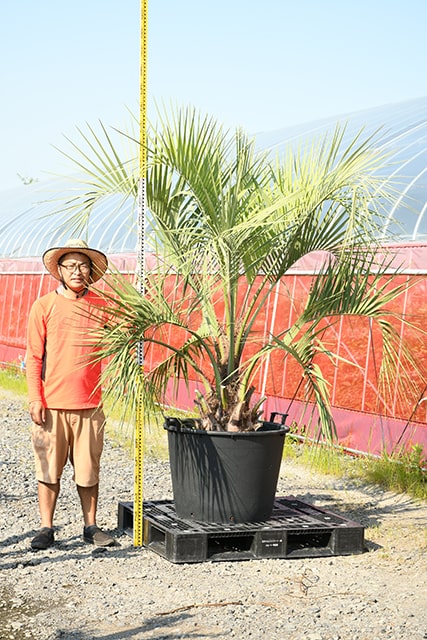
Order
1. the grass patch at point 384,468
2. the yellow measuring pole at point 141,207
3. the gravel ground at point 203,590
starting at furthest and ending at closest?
the grass patch at point 384,468
the yellow measuring pole at point 141,207
the gravel ground at point 203,590

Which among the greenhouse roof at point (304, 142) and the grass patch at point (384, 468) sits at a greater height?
the greenhouse roof at point (304, 142)

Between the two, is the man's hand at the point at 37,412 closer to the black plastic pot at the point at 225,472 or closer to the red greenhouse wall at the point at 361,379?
the black plastic pot at the point at 225,472

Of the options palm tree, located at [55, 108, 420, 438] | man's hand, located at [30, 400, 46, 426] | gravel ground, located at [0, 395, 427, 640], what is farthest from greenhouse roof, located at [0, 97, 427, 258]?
gravel ground, located at [0, 395, 427, 640]

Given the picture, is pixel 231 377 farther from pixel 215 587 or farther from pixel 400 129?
pixel 400 129

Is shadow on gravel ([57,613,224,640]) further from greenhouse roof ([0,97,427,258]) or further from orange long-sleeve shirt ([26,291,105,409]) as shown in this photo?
greenhouse roof ([0,97,427,258])

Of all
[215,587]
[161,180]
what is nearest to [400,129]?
[161,180]

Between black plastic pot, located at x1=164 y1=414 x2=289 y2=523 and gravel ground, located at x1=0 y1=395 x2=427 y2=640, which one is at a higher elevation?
black plastic pot, located at x1=164 y1=414 x2=289 y2=523

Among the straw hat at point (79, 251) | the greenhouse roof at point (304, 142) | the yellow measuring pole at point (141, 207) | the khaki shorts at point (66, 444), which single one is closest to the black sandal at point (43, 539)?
the khaki shorts at point (66, 444)

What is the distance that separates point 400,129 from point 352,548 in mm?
8536

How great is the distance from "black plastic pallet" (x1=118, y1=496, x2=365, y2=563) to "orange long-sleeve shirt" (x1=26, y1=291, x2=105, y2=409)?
0.85 meters

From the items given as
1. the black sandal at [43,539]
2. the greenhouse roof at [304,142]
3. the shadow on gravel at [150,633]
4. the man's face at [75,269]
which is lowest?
the shadow on gravel at [150,633]

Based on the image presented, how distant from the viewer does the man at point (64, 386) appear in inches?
206

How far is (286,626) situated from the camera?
13.5ft

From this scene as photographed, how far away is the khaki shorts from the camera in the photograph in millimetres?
5246
